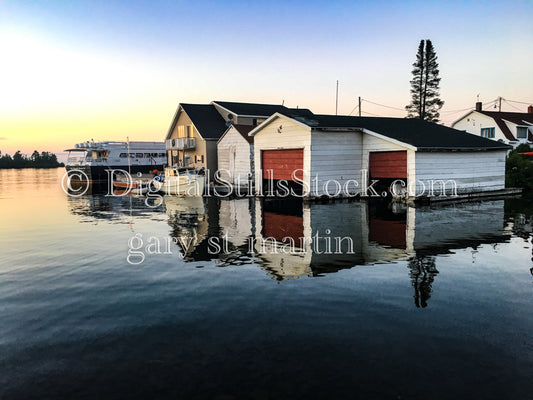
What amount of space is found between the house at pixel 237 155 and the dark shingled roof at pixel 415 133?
29.6 ft

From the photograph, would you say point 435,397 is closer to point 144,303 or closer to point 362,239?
point 144,303

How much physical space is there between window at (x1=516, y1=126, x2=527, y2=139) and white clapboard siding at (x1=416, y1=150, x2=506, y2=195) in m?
30.5

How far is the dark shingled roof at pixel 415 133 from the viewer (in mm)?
26562

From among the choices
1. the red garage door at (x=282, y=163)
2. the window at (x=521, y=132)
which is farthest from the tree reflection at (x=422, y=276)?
the window at (x=521, y=132)

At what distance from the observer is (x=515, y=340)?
22.1 ft

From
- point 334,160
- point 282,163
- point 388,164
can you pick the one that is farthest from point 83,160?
point 388,164

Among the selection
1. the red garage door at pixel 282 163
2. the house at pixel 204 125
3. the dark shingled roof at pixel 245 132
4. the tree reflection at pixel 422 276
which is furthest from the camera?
the house at pixel 204 125

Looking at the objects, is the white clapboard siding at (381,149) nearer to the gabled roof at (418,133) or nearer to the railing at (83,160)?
the gabled roof at (418,133)

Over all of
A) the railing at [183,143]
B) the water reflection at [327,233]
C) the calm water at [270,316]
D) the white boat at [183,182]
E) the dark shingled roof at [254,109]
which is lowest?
the calm water at [270,316]

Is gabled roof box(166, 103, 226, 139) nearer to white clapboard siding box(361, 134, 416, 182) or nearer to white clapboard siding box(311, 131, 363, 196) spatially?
white clapboard siding box(311, 131, 363, 196)

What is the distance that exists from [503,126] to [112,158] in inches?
2327

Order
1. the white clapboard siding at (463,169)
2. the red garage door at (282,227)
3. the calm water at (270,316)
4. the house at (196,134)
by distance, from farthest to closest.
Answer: the house at (196,134) < the white clapboard siding at (463,169) < the red garage door at (282,227) < the calm water at (270,316)

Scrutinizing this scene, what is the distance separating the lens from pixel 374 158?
2814 cm

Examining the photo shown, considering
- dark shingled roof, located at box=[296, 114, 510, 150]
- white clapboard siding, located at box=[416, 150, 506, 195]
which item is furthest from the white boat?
white clapboard siding, located at box=[416, 150, 506, 195]
